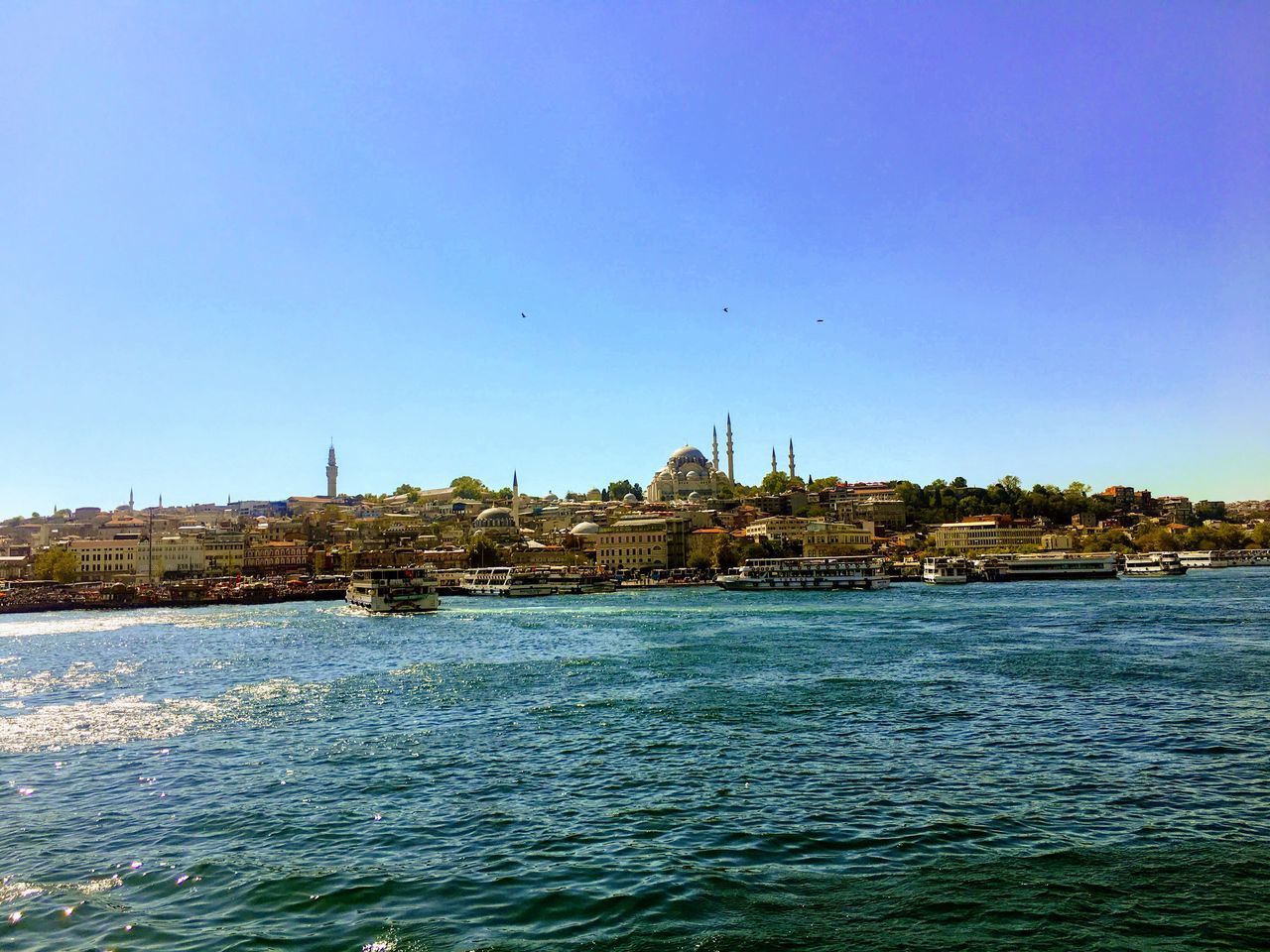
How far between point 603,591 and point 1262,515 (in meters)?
119

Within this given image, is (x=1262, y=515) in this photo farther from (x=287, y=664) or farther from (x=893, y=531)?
(x=287, y=664)

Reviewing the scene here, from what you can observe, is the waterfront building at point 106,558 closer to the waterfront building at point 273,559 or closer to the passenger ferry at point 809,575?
the waterfront building at point 273,559

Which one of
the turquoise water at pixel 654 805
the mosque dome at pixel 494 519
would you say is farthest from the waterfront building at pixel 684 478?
the turquoise water at pixel 654 805

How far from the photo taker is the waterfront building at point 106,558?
95.9 meters

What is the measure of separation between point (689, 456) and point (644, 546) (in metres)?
53.1

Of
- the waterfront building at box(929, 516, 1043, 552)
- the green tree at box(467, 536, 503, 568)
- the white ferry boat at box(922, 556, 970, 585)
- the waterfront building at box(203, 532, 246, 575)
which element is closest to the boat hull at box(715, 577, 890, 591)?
the white ferry boat at box(922, 556, 970, 585)

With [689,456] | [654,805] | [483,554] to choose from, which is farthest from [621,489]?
[654,805]

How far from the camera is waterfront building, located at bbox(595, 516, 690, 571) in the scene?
95.1 metres

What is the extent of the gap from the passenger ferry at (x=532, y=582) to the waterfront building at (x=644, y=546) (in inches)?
443

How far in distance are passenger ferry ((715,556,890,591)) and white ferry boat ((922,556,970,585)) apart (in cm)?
484

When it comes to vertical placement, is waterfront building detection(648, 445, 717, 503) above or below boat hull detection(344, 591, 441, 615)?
above

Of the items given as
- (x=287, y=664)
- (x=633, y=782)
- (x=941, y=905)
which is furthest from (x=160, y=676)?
(x=941, y=905)

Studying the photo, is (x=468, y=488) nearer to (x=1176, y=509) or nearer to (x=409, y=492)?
(x=409, y=492)

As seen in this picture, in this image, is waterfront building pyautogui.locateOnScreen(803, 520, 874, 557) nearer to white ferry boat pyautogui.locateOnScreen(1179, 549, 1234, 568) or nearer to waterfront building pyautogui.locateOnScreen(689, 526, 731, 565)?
waterfront building pyautogui.locateOnScreen(689, 526, 731, 565)
